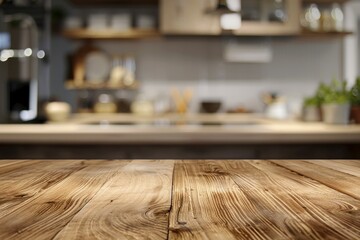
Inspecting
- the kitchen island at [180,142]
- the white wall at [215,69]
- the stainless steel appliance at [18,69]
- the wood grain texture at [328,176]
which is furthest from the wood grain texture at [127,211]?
the white wall at [215,69]

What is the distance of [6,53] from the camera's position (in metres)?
2.64

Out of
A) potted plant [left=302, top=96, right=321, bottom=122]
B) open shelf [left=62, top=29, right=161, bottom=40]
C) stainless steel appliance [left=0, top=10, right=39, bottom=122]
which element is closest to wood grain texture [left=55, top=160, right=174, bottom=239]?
potted plant [left=302, top=96, right=321, bottom=122]

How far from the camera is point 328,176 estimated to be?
0.89 metres

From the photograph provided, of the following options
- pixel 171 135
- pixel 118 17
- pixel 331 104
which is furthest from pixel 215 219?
pixel 118 17

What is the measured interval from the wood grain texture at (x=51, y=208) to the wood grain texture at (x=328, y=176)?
380 millimetres

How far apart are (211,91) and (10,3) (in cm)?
176

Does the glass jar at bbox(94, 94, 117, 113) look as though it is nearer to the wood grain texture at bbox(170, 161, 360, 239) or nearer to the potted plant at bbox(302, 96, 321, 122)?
the potted plant at bbox(302, 96, 321, 122)

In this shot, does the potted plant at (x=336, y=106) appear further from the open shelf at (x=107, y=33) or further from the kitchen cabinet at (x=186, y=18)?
the open shelf at (x=107, y=33)

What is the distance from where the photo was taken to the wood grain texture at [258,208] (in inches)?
19.4

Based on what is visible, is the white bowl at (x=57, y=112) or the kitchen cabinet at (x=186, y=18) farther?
the kitchen cabinet at (x=186, y=18)

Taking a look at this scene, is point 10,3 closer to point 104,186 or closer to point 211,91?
point 211,91

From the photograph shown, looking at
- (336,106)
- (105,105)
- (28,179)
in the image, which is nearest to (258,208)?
(28,179)

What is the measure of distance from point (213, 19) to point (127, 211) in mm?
2969

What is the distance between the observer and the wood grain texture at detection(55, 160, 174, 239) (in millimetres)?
487
